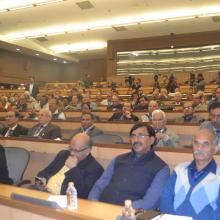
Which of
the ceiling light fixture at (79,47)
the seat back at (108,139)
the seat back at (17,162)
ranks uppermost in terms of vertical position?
the ceiling light fixture at (79,47)

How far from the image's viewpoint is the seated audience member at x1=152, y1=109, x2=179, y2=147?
369 centimetres

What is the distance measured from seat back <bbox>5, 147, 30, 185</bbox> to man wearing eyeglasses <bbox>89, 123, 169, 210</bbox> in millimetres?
1092

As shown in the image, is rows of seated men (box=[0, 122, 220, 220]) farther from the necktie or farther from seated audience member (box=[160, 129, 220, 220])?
the necktie

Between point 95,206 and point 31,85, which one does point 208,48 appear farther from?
point 95,206

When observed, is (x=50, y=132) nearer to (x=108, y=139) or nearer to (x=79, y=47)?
(x=108, y=139)

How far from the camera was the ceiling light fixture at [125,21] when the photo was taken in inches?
448

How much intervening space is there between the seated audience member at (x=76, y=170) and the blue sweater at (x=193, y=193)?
0.73 metres

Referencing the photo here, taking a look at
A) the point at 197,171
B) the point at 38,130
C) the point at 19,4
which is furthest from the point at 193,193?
the point at 19,4

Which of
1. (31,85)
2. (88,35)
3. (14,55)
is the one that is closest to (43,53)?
(14,55)

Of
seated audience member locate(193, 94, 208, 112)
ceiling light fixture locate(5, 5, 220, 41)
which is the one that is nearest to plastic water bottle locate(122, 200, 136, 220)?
seated audience member locate(193, 94, 208, 112)

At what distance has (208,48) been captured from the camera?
14969 mm

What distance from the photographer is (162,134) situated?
372cm

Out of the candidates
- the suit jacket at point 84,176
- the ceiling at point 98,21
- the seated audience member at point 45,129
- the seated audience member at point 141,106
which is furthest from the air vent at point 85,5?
the suit jacket at point 84,176

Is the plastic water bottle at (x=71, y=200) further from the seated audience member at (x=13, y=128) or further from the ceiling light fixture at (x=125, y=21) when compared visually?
the ceiling light fixture at (x=125, y=21)
